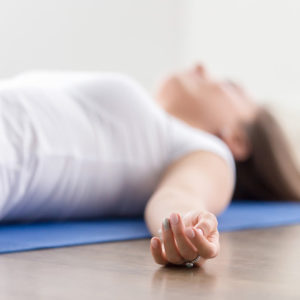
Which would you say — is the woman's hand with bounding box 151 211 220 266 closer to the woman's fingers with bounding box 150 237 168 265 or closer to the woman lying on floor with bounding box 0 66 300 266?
the woman's fingers with bounding box 150 237 168 265

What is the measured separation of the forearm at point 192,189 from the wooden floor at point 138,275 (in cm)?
10

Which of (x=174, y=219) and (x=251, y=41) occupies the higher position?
(x=174, y=219)

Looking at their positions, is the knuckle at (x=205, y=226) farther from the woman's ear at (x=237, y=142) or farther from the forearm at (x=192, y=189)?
the woman's ear at (x=237, y=142)

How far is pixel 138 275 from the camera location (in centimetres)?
100

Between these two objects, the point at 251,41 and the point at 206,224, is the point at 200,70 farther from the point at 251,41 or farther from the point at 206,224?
the point at 251,41

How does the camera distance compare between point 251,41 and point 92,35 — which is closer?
point 92,35

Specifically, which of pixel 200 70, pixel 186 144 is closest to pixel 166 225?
pixel 186 144

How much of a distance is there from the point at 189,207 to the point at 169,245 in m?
0.28

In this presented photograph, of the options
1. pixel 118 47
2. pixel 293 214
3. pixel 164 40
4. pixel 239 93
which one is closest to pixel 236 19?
pixel 164 40

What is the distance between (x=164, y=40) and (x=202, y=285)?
11.9ft

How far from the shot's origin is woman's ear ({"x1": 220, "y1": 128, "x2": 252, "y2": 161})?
2170 mm

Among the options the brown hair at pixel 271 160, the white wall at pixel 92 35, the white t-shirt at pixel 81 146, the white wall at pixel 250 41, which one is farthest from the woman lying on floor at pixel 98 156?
the white wall at pixel 250 41

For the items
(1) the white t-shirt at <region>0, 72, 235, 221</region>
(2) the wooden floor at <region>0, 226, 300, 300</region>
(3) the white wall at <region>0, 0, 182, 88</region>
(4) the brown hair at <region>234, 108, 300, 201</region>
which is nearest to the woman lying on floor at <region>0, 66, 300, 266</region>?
(1) the white t-shirt at <region>0, 72, 235, 221</region>

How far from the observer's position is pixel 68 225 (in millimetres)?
1602
